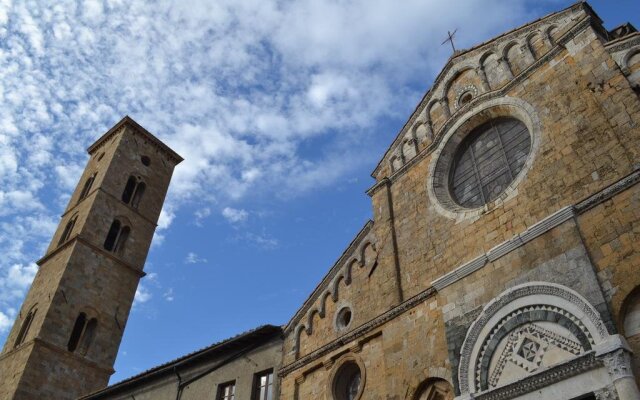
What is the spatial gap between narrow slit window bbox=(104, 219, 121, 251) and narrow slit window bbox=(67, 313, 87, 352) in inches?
161

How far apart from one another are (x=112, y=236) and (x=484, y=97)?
21362 millimetres

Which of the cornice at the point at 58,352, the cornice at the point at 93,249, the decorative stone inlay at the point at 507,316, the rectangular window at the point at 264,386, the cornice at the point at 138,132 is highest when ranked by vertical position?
the cornice at the point at 138,132

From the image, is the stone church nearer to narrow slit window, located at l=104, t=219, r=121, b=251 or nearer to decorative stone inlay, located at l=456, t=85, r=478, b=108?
decorative stone inlay, located at l=456, t=85, r=478, b=108

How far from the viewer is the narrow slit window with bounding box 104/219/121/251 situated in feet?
86.1

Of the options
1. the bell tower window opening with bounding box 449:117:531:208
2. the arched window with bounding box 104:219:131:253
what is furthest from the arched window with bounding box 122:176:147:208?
the bell tower window opening with bounding box 449:117:531:208

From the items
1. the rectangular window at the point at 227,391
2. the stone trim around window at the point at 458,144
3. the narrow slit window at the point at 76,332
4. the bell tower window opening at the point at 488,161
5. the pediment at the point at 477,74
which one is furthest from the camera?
the narrow slit window at the point at 76,332

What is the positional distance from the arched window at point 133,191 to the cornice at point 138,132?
3.16m

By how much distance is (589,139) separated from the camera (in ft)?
28.3

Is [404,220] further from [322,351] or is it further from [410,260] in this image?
[322,351]

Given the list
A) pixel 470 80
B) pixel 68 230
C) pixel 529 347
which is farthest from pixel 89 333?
pixel 529 347

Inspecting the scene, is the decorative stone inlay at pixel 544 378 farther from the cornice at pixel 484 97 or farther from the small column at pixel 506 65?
the small column at pixel 506 65

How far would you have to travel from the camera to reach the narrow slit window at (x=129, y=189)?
28.6m

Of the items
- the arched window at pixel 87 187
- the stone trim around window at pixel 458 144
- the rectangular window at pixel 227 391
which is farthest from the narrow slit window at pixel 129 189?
the stone trim around window at pixel 458 144

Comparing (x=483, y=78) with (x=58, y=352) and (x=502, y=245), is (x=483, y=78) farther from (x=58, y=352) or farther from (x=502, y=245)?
(x=58, y=352)
